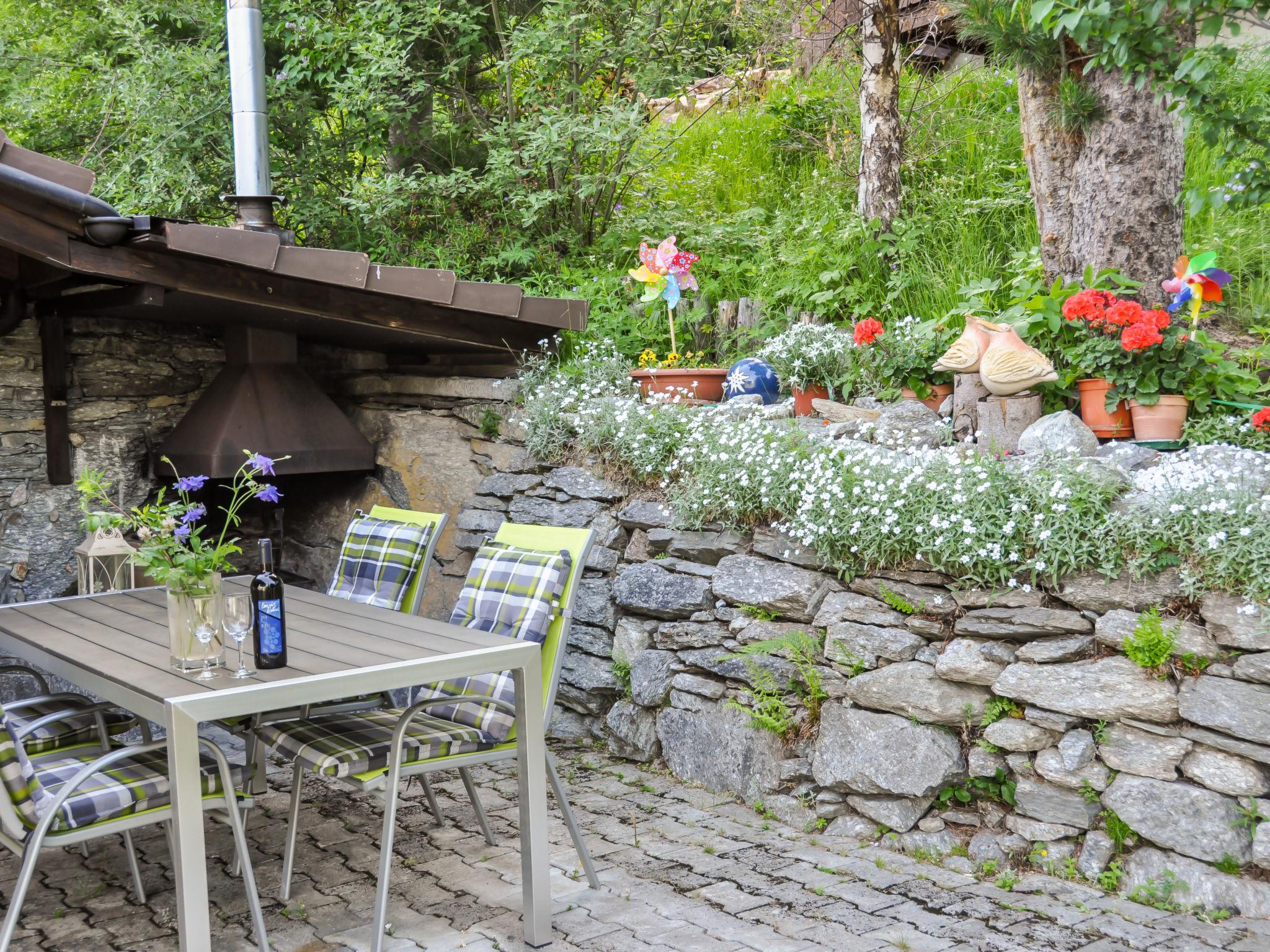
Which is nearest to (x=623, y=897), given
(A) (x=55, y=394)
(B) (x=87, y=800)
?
(B) (x=87, y=800)

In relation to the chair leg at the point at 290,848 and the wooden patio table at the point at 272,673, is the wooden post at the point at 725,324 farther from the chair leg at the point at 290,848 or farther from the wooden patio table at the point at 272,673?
the chair leg at the point at 290,848

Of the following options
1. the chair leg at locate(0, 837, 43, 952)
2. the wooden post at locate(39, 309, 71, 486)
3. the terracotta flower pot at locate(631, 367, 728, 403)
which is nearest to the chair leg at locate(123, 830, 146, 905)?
the chair leg at locate(0, 837, 43, 952)

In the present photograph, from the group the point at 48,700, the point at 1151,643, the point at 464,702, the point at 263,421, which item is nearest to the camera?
the point at 1151,643

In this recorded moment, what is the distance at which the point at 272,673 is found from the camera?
8.81 ft

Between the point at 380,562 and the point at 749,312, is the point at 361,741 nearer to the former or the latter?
the point at 380,562

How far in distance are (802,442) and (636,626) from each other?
40.9 inches

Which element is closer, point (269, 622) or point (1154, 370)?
point (269, 622)

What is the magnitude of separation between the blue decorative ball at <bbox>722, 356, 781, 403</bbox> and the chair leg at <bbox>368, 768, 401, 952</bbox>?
273cm

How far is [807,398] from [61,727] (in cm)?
328

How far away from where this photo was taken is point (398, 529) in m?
4.07

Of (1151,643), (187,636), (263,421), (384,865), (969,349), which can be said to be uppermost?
(969,349)

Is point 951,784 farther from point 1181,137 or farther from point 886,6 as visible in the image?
point 886,6

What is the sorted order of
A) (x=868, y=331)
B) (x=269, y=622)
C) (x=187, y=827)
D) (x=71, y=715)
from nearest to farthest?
(x=187, y=827)
(x=269, y=622)
(x=71, y=715)
(x=868, y=331)

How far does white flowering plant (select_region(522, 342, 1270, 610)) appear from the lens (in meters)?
3.00
